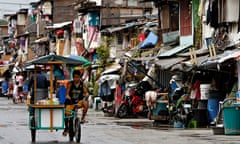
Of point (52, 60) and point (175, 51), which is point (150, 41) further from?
point (52, 60)

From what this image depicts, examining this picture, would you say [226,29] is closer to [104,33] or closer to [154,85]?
[154,85]

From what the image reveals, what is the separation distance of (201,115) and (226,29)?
168 inches

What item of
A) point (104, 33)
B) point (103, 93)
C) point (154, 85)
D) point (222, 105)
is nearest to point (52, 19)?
point (104, 33)

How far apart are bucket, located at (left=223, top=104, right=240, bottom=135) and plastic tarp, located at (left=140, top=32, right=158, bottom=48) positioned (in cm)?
1717

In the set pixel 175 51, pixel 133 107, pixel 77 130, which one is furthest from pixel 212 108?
pixel 133 107

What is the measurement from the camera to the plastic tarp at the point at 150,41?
38750 millimetres

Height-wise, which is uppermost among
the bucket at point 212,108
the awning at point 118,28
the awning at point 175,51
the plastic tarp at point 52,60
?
the awning at point 118,28

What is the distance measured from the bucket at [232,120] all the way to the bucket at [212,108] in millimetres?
3730

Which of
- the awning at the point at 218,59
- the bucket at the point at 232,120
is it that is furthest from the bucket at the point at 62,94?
the awning at the point at 218,59

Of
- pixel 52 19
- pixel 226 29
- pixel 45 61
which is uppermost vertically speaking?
pixel 52 19

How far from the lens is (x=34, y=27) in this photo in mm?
87188

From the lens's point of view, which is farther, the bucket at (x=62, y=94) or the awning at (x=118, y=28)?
the awning at (x=118, y=28)

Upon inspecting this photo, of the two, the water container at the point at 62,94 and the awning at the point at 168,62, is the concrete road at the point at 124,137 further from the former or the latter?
the awning at the point at 168,62

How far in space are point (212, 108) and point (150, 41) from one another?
13.6 m
